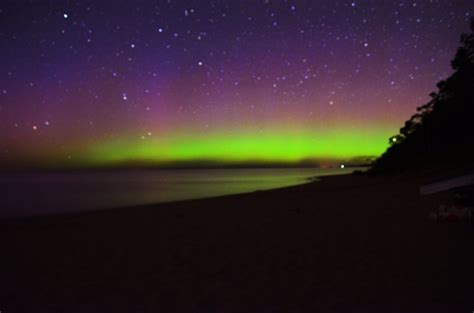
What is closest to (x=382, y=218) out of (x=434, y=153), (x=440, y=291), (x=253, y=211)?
(x=253, y=211)

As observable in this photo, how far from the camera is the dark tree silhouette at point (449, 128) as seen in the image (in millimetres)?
27859

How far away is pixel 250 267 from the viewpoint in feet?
22.2

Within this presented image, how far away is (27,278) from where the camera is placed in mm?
6570

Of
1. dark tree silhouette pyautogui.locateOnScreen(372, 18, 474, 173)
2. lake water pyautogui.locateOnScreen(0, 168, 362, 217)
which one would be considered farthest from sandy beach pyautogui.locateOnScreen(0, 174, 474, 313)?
dark tree silhouette pyautogui.locateOnScreen(372, 18, 474, 173)

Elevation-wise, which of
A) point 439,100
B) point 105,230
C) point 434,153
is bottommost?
point 105,230

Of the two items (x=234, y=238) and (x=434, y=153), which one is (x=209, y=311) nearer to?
(x=234, y=238)

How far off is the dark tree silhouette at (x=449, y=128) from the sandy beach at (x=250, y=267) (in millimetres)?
18983

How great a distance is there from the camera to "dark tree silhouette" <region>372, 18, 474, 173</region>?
91.4 feet

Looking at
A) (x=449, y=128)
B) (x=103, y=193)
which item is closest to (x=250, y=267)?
(x=449, y=128)

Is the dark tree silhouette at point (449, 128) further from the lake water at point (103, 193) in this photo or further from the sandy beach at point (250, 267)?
the sandy beach at point (250, 267)

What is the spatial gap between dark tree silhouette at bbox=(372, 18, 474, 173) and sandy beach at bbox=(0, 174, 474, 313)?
19.0m

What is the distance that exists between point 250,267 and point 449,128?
93.9ft

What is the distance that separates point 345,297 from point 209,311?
1.78 m

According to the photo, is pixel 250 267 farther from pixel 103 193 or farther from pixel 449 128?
pixel 103 193
